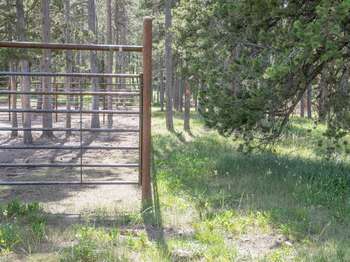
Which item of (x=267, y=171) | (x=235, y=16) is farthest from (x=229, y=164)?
(x=235, y=16)

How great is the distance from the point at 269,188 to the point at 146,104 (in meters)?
2.54

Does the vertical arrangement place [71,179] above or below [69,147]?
below

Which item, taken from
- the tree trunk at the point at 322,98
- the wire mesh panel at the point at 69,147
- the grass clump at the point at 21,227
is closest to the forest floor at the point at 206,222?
the grass clump at the point at 21,227

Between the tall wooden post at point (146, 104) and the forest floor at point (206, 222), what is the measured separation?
391mm

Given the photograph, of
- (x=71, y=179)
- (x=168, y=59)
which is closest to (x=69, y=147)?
(x=71, y=179)

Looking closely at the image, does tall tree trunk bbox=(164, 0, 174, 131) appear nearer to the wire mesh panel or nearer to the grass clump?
the wire mesh panel

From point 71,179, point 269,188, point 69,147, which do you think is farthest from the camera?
point 71,179

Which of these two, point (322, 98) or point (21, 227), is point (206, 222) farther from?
point (322, 98)

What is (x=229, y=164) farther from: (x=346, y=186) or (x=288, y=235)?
(x=288, y=235)

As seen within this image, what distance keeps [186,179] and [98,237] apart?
3.38m

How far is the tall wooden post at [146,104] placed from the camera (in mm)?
6141

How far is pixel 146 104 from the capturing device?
6.24 m

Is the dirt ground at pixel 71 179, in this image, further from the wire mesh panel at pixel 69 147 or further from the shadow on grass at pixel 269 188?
the shadow on grass at pixel 269 188

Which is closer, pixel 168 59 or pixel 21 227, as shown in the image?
pixel 21 227
